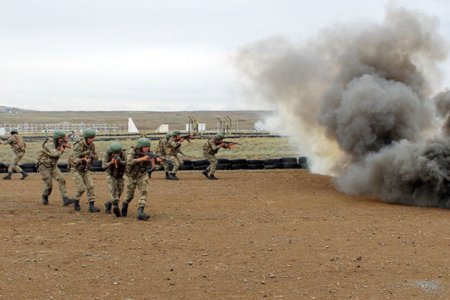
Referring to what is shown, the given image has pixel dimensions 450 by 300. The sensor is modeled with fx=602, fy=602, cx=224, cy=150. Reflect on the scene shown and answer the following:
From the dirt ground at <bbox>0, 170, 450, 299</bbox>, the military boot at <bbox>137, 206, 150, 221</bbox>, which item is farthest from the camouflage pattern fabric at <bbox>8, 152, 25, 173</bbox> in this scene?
the military boot at <bbox>137, 206, 150, 221</bbox>

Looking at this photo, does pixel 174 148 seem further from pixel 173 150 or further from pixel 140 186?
pixel 140 186

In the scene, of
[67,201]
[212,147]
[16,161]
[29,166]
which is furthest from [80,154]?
[29,166]

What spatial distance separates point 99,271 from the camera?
8867 millimetres

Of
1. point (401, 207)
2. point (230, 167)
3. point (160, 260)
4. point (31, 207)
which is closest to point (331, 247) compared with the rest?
point (160, 260)

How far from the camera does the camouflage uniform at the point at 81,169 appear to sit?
1445 centimetres

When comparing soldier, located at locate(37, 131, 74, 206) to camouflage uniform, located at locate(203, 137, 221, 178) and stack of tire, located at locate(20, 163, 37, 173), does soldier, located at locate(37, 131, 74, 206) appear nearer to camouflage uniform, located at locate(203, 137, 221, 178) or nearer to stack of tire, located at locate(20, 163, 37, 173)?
camouflage uniform, located at locate(203, 137, 221, 178)

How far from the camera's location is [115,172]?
45.3 ft

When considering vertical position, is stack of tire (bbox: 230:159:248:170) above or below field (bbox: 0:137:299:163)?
below

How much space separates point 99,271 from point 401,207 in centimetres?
905

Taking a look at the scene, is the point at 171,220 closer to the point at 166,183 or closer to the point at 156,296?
the point at 156,296

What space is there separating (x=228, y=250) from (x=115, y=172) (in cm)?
456

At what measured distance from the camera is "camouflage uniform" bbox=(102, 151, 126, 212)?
13.7 metres

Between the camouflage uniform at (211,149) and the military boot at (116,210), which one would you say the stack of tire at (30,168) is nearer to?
the camouflage uniform at (211,149)

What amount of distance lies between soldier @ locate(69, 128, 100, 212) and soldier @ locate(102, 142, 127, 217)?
85 cm
